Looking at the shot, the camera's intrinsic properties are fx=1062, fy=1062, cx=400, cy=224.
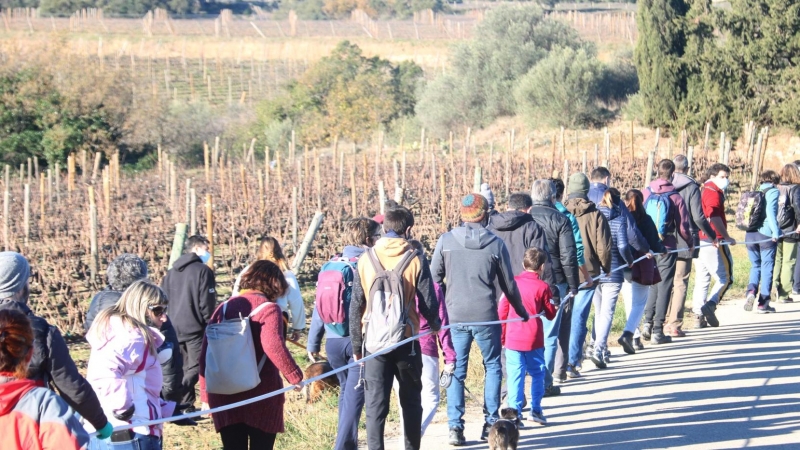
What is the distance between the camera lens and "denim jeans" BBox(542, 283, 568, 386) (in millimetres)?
8648

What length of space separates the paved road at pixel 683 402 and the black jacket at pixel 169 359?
6.38 ft

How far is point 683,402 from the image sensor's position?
27.9 ft

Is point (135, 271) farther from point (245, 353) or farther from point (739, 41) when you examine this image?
point (739, 41)

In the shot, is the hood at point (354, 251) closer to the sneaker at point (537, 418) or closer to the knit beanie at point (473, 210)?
the knit beanie at point (473, 210)

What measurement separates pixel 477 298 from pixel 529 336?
55 cm

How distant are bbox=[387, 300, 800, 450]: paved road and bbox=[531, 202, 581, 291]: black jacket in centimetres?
102

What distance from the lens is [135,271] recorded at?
6297mm

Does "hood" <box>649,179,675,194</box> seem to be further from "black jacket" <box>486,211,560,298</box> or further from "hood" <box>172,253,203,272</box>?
"hood" <box>172,253,203,272</box>

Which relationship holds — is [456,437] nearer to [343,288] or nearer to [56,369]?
[343,288]

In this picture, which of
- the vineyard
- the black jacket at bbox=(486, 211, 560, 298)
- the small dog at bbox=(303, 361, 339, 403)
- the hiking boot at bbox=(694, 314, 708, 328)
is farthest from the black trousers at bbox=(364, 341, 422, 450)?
the vineyard

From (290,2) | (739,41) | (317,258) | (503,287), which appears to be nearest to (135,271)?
(503,287)

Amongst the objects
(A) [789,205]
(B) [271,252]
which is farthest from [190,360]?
(A) [789,205]

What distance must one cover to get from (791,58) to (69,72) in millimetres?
27781

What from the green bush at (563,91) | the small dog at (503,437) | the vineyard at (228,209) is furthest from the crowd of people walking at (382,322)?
the green bush at (563,91)
